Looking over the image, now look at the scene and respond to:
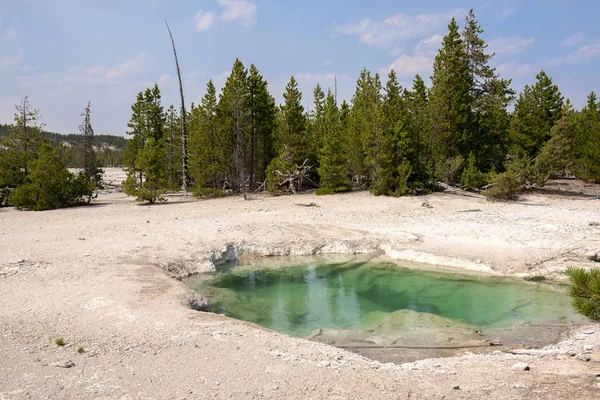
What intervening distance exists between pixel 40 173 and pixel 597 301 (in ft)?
87.2

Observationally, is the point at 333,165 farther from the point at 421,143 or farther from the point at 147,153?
the point at 147,153

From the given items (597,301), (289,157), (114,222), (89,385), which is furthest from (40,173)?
(597,301)

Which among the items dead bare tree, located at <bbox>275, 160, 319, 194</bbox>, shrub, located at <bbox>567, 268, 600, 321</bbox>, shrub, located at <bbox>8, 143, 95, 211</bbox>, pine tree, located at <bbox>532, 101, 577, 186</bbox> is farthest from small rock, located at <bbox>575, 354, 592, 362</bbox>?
shrub, located at <bbox>8, 143, 95, 211</bbox>

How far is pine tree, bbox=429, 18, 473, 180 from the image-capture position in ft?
95.3

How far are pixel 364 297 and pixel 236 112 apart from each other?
20.2 meters

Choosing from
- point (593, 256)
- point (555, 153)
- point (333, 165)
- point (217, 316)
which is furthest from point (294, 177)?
point (217, 316)

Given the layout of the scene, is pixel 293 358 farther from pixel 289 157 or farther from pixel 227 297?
pixel 289 157

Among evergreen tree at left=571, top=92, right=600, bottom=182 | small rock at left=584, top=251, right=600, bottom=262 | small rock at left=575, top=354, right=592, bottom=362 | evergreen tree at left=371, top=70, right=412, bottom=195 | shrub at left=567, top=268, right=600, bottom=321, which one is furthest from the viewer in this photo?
evergreen tree at left=571, top=92, right=600, bottom=182

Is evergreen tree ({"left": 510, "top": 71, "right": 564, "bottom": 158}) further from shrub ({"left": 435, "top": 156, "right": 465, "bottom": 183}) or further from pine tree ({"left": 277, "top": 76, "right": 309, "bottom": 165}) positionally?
pine tree ({"left": 277, "top": 76, "right": 309, "bottom": 165})

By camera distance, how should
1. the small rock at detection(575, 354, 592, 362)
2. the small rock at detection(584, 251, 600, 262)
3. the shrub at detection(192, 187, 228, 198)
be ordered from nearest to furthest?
the small rock at detection(575, 354, 592, 362) → the small rock at detection(584, 251, 600, 262) → the shrub at detection(192, 187, 228, 198)

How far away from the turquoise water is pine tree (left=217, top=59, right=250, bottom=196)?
1521 centimetres

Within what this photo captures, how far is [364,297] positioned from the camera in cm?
1247

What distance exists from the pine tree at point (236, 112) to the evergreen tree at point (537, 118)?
20068 mm

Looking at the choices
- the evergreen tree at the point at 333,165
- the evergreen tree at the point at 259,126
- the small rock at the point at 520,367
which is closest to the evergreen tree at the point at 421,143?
the evergreen tree at the point at 333,165
